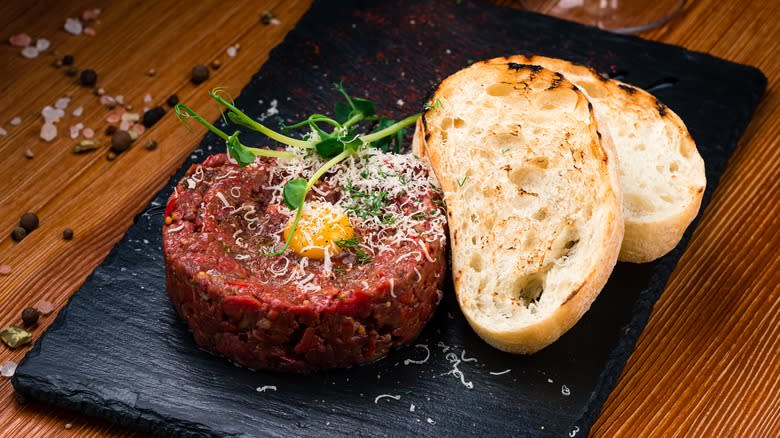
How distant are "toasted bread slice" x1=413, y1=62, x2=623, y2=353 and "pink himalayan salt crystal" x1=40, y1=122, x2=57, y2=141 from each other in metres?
2.04

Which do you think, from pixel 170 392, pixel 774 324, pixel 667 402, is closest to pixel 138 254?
pixel 170 392

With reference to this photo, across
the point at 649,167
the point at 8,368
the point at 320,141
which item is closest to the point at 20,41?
the point at 8,368

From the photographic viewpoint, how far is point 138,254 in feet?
15.9

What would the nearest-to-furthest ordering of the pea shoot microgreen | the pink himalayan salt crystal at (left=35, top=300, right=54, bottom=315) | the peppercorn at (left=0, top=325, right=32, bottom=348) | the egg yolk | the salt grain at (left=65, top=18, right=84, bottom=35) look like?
the egg yolk, the pea shoot microgreen, the peppercorn at (left=0, top=325, right=32, bottom=348), the pink himalayan salt crystal at (left=35, top=300, right=54, bottom=315), the salt grain at (left=65, top=18, right=84, bottom=35)

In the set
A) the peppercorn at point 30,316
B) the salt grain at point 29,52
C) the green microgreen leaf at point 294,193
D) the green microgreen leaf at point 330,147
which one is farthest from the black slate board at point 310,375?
the salt grain at point 29,52

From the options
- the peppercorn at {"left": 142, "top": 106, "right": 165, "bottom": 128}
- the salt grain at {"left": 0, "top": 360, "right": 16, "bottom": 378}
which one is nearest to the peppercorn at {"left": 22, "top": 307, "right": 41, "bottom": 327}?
the salt grain at {"left": 0, "top": 360, "right": 16, "bottom": 378}

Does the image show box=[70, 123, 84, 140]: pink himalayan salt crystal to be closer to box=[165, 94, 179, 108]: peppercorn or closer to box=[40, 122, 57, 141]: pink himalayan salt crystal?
box=[40, 122, 57, 141]: pink himalayan salt crystal

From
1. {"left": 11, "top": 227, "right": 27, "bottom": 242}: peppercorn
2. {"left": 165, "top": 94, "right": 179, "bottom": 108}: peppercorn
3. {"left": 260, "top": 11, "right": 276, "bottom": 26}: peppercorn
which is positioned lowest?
{"left": 11, "top": 227, "right": 27, "bottom": 242}: peppercorn

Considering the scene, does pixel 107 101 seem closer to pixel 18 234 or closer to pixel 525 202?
pixel 18 234

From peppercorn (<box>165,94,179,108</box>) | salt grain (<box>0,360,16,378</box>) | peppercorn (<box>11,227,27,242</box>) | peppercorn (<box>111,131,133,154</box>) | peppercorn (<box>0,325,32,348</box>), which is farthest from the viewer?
peppercorn (<box>165,94,179,108</box>)

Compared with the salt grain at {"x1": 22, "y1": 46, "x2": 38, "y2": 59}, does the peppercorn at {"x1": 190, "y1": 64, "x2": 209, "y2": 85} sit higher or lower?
higher

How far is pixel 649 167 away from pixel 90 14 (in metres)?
3.37

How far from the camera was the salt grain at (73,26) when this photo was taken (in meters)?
6.24

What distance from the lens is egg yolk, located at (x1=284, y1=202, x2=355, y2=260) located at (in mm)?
4215
